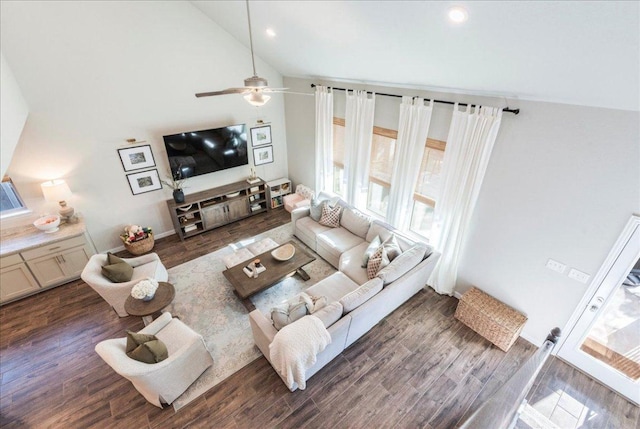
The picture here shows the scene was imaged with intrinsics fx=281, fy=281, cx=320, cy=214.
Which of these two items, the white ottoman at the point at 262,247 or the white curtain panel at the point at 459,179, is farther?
the white ottoman at the point at 262,247

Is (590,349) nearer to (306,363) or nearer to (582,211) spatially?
(582,211)

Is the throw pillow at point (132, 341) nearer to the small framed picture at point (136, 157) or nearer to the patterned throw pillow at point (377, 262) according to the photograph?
the patterned throw pillow at point (377, 262)

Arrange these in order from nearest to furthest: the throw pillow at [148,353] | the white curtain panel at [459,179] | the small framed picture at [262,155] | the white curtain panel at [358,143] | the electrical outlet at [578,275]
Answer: the throw pillow at [148,353] → the electrical outlet at [578,275] → the white curtain panel at [459,179] → the white curtain panel at [358,143] → the small framed picture at [262,155]

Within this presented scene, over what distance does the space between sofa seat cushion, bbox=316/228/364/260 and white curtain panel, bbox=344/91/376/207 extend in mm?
781

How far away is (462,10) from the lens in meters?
2.07

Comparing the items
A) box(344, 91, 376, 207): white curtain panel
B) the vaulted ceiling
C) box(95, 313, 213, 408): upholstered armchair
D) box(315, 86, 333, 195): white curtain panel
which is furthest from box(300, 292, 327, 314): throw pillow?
box(315, 86, 333, 195): white curtain panel

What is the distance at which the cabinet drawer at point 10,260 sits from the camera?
13.0ft

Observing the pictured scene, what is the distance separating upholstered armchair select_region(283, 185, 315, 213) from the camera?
6471mm

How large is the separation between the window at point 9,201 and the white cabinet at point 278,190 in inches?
165

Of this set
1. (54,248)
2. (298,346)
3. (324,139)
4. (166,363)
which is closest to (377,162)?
(324,139)

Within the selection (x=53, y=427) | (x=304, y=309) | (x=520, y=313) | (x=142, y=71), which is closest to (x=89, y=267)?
(x=53, y=427)

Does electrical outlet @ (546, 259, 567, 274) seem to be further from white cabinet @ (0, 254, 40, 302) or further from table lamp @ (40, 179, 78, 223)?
white cabinet @ (0, 254, 40, 302)

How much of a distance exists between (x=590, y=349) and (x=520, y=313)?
0.73 metres

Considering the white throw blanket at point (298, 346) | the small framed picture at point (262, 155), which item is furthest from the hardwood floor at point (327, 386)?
the small framed picture at point (262, 155)
